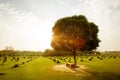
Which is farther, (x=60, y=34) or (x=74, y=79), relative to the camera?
(x=60, y=34)

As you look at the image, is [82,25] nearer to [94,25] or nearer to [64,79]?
[94,25]

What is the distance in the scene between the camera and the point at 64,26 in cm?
3519

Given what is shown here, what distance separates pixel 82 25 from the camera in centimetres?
3456

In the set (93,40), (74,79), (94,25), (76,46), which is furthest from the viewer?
(94,25)

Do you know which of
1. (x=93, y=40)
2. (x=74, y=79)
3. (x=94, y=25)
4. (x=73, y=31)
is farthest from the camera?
(x=94, y=25)

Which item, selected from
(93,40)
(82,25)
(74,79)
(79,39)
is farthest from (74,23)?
(74,79)

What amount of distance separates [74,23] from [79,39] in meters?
4.14

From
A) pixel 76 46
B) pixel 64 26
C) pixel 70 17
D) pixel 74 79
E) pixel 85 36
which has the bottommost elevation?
pixel 74 79

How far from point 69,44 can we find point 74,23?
18.9ft

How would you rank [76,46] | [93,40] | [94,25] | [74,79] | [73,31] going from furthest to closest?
1. [94,25]
2. [93,40]
3. [76,46]
4. [73,31]
5. [74,79]

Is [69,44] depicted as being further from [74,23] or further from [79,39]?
[74,23]

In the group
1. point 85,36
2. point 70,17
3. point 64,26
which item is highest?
point 70,17

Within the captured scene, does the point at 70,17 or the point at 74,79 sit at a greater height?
the point at 70,17

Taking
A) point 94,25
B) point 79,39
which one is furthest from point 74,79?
point 94,25
